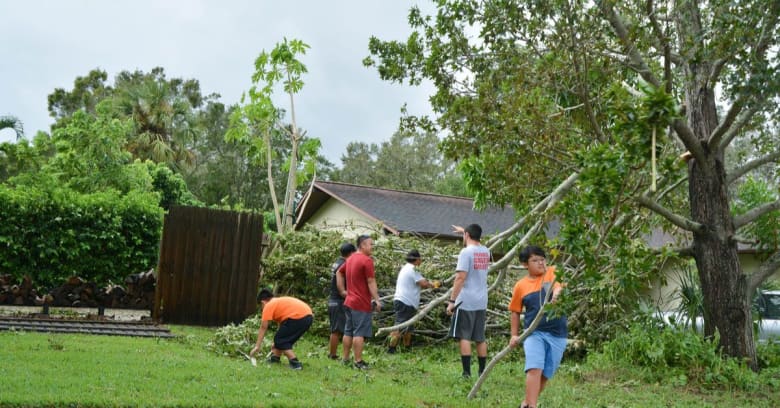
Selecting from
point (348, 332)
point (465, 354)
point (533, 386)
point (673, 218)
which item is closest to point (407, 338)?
point (348, 332)

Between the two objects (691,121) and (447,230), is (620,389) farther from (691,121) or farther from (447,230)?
(447,230)

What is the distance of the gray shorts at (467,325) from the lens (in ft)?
26.5

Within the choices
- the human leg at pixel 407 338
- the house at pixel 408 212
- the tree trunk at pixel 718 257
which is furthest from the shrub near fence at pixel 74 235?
the tree trunk at pixel 718 257

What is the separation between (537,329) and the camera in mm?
6289

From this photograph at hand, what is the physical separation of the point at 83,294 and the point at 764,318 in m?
11.6

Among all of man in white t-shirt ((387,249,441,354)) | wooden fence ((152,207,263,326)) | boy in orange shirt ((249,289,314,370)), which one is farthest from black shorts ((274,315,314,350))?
wooden fence ((152,207,263,326))

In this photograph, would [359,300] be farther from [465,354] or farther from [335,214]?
[335,214]

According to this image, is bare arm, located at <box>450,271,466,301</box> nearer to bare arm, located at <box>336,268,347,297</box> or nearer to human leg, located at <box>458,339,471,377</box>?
human leg, located at <box>458,339,471,377</box>

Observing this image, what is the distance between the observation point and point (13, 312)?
12.6m

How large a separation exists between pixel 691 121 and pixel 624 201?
13.9 feet

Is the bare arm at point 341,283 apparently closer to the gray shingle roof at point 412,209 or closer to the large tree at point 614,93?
the large tree at point 614,93

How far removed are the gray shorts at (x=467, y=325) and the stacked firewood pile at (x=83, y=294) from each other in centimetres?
712

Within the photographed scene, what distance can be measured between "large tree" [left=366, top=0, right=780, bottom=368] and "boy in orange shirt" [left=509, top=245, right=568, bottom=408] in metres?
1.70

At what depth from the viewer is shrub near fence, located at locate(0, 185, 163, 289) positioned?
48.9ft
